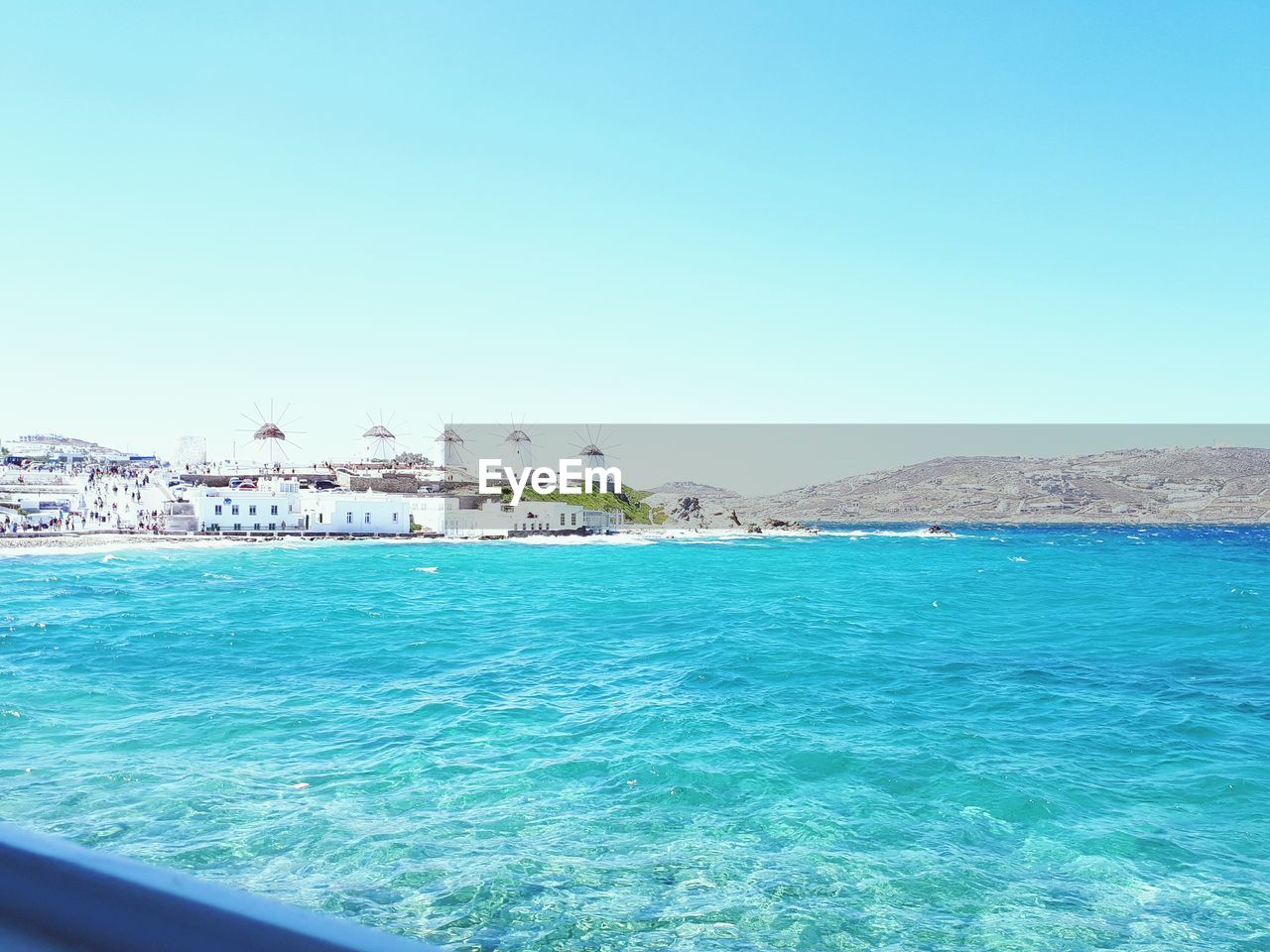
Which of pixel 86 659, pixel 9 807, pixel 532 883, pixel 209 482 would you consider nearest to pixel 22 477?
pixel 209 482

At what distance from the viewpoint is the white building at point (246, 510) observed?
63.6 m

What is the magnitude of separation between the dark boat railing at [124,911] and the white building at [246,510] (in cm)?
6891

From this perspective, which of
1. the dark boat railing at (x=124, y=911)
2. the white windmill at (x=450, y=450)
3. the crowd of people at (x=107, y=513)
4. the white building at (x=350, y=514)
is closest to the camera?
the dark boat railing at (x=124, y=911)

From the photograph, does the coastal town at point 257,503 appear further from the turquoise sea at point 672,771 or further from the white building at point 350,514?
the turquoise sea at point 672,771

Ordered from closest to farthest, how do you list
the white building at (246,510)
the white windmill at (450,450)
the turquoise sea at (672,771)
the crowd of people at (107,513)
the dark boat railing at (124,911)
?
the dark boat railing at (124,911) < the turquoise sea at (672,771) < the crowd of people at (107,513) < the white building at (246,510) < the white windmill at (450,450)

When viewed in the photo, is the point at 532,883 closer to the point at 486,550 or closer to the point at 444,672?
the point at 444,672

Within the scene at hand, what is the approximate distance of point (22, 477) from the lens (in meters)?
73.9

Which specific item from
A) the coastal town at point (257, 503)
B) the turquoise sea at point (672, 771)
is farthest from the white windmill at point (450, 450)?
the turquoise sea at point (672, 771)

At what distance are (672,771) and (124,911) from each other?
10083 millimetres

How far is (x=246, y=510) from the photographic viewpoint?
65.2 metres

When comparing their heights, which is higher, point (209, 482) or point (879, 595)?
point (209, 482)

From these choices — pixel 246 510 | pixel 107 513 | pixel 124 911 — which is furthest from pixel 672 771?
pixel 107 513

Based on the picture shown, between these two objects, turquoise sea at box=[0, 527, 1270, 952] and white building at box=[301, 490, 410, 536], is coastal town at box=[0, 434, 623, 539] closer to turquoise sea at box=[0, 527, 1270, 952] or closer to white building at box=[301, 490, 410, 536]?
white building at box=[301, 490, 410, 536]

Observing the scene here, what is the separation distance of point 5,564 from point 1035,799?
1896 inches
